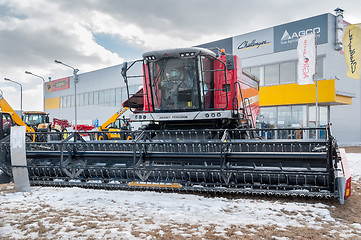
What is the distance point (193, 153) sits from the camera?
4875mm

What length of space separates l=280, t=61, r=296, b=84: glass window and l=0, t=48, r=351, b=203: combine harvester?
46.7 feet

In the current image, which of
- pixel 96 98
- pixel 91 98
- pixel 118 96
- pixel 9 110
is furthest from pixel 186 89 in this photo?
pixel 91 98

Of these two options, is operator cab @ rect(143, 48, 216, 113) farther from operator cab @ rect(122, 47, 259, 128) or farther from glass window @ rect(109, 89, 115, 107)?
glass window @ rect(109, 89, 115, 107)

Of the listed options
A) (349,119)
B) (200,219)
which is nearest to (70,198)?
(200,219)

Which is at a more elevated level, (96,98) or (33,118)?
(96,98)

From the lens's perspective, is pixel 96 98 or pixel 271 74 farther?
pixel 96 98

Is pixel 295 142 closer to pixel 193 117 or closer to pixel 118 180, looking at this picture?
pixel 193 117

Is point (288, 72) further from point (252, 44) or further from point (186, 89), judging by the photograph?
point (186, 89)

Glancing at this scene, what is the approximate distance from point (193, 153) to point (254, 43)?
61.8 feet

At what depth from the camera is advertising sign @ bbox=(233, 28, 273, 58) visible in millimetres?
21062

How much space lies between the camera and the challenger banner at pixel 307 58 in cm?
1373

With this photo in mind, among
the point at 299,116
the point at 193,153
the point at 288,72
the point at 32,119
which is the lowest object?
the point at 193,153

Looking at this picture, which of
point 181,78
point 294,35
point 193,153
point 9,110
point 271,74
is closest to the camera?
point 193,153

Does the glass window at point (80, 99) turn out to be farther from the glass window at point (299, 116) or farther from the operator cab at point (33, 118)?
the glass window at point (299, 116)
